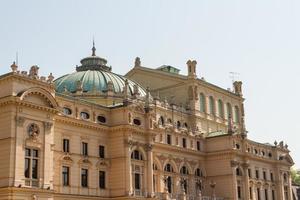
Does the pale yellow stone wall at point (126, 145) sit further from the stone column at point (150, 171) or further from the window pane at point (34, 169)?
the window pane at point (34, 169)

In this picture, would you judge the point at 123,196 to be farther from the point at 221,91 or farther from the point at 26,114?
the point at 221,91

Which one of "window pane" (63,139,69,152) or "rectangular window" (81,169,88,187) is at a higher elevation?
"window pane" (63,139,69,152)

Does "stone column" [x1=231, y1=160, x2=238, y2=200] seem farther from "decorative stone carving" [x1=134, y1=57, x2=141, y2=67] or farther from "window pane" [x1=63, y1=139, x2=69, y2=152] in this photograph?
"window pane" [x1=63, y1=139, x2=69, y2=152]

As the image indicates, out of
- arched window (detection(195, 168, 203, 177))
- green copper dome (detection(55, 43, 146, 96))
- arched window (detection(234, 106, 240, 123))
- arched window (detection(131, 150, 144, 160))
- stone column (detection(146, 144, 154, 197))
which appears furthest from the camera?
arched window (detection(234, 106, 240, 123))

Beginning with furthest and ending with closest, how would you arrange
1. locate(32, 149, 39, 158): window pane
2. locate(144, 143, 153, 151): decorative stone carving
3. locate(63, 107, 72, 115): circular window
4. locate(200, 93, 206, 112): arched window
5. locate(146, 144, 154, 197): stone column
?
locate(200, 93, 206, 112): arched window → locate(144, 143, 153, 151): decorative stone carving → locate(146, 144, 154, 197): stone column → locate(63, 107, 72, 115): circular window → locate(32, 149, 39, 158): window pane

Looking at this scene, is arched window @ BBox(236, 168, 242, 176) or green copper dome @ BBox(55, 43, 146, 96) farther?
arched window @ BBox(236, 168, 242, 176)

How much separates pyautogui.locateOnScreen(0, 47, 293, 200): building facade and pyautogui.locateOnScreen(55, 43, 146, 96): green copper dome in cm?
17

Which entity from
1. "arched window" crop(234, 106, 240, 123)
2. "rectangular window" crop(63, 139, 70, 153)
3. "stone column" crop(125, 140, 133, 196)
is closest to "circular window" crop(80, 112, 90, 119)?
"rectangular window" crop(63, 139, 70, 153)

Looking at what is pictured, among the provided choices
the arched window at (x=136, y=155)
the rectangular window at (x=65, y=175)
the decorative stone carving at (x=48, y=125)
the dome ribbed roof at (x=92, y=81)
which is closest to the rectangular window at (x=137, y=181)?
the arched window at (x=136, y=155)

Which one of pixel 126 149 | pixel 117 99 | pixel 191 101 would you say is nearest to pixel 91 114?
pixel 126 149

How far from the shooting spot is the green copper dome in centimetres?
8062

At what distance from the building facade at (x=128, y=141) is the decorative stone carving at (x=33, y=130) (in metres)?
0.11

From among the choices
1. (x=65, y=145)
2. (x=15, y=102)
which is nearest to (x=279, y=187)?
(x=65, y=145)

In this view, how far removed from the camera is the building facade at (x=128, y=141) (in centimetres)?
5616
